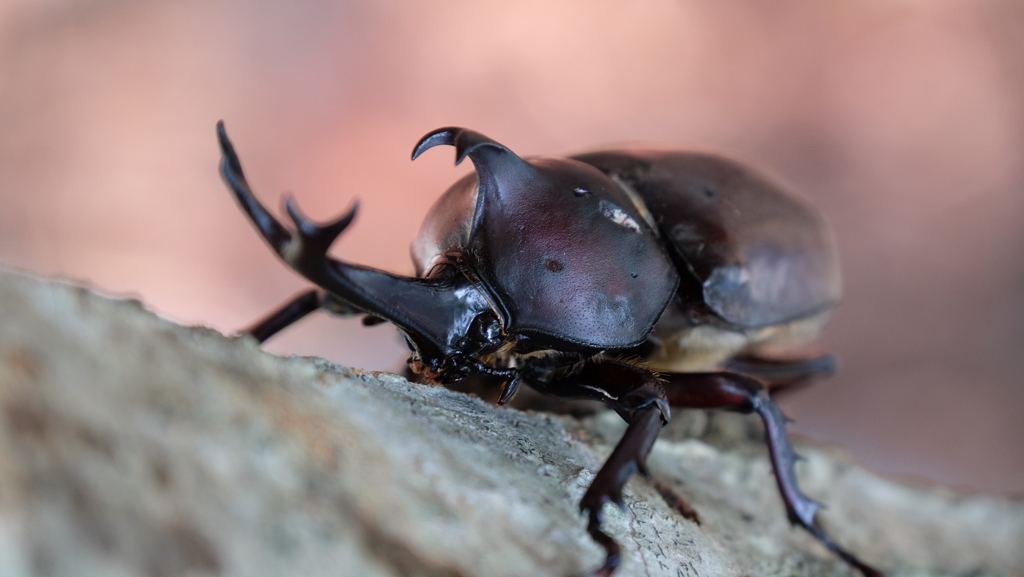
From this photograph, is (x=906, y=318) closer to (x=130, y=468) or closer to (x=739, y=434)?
(x=739, y=434)

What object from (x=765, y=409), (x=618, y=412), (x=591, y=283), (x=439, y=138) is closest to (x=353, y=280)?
(x=439, y=138)

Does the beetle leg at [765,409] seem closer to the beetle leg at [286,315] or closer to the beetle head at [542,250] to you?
the beetle head at [542,250]

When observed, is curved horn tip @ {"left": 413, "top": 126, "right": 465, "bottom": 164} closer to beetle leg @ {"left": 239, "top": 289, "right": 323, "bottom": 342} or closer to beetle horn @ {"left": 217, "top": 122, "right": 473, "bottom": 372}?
beetle horn @ {"left": 217, "top": 122, "right": 473, "bottom": 372}

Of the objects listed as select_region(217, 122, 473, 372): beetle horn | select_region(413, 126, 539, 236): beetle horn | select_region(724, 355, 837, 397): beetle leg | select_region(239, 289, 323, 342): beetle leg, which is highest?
select_region(413, 126, 539, 236): beetle horn

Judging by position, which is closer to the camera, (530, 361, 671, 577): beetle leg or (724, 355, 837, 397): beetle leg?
(530, 361, 671, 577): beetle leg

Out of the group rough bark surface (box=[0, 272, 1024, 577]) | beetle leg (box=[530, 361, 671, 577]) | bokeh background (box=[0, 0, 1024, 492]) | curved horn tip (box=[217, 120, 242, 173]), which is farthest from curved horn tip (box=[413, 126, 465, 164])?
→ bokeh background (box=[0, 0, 1024, 492])

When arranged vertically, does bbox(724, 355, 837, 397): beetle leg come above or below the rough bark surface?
below

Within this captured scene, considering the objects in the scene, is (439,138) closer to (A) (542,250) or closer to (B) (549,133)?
(A) (542,250)

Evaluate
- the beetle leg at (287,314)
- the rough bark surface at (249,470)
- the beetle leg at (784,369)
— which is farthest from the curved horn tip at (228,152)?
the beetle leg at (784,369)
